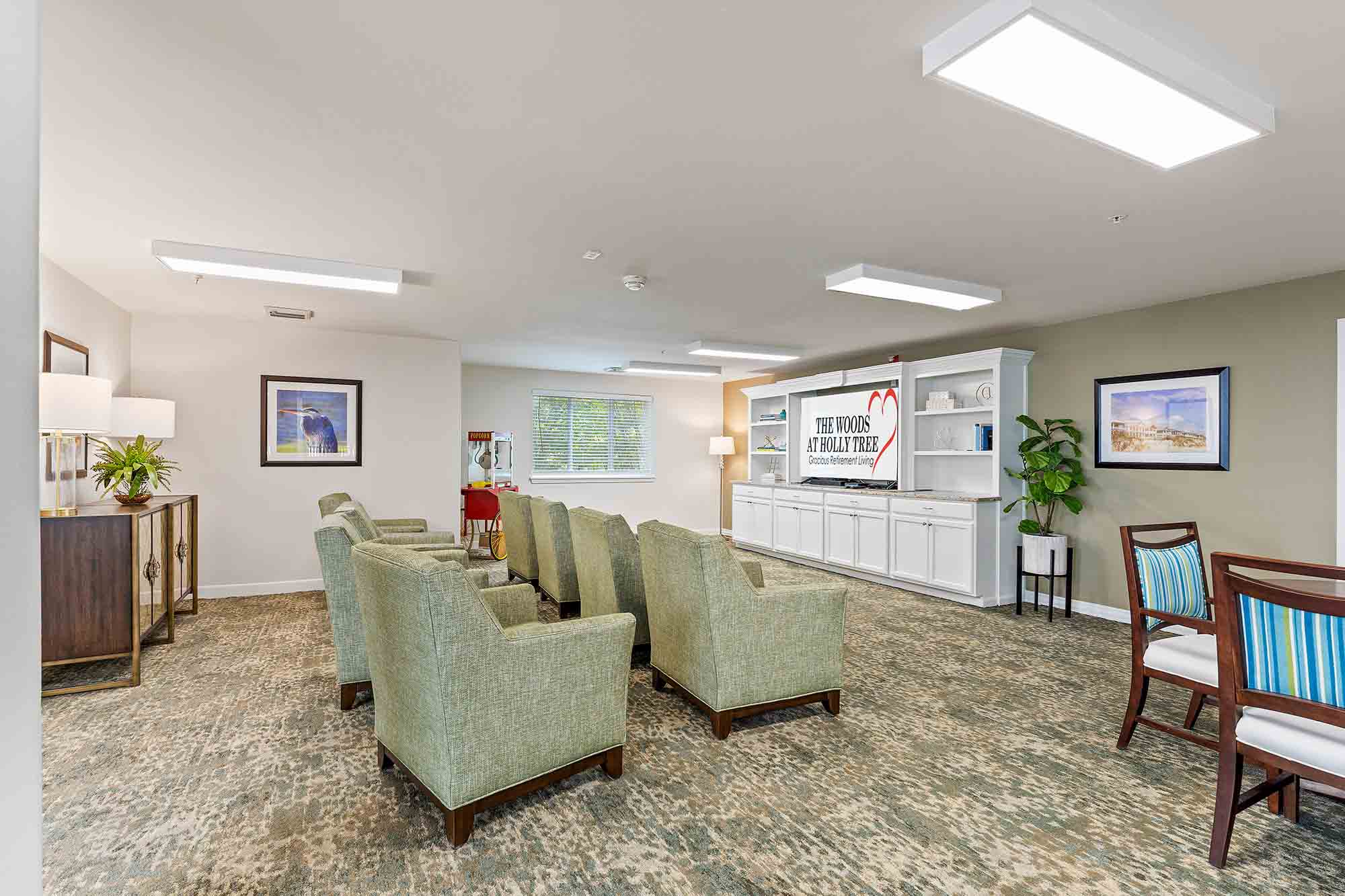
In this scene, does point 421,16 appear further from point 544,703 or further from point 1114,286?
point 1114,286

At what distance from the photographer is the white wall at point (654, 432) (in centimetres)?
886

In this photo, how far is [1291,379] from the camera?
427 cm

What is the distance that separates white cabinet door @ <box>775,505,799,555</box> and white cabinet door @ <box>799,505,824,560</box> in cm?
7

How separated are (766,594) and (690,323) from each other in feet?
10.6

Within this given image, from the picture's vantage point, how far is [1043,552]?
5.36m

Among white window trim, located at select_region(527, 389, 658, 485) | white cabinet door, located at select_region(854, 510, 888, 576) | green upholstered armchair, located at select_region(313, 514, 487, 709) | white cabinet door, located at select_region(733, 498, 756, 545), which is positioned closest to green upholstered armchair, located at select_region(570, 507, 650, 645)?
green upholstered armchair, located at select_region(313, 514, 487, 709)

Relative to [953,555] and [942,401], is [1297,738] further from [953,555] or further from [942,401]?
[942,401]

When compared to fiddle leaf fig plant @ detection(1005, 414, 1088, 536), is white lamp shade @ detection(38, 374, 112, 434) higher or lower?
higher

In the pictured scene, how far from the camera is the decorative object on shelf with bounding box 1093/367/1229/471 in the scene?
465cm

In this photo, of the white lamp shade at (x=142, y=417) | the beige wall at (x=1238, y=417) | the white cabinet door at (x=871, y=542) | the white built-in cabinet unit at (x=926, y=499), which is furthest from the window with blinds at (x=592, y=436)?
the beige wall at (x=1238, y=417)

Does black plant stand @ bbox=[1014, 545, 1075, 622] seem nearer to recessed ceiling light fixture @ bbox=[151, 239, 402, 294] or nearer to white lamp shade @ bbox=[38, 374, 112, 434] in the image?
recessed ceiling light fixture @ bbox=[151, 239, 402, 294]

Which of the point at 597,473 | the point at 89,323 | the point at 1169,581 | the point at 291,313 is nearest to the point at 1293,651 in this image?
the point at 1169,581

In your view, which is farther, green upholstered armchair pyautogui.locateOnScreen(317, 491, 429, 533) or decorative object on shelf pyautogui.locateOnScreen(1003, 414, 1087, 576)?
decorative object on shelf pyautogui.locateOnScreen(1003, 414, 1087, 576)

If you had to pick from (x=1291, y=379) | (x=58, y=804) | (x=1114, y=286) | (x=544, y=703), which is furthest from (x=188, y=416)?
(x=1291, y=379)
